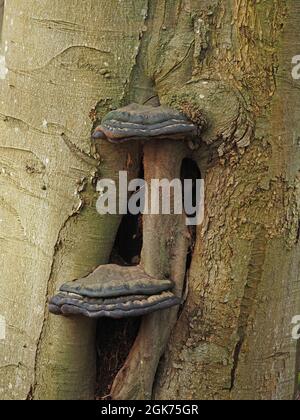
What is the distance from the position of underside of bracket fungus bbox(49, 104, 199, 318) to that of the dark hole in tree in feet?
0.72

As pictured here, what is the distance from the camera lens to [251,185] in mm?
2262

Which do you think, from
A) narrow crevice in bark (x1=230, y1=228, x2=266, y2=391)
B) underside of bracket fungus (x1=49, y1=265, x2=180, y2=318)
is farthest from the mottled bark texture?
underside of bracket fungus (x1=49, y1=265, x2=180, y2=318)

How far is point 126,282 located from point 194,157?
47 cm

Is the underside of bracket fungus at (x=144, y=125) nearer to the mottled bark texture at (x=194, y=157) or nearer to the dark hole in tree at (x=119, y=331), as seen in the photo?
the mottled bark texture at (x=194, y=157)

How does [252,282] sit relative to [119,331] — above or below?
above

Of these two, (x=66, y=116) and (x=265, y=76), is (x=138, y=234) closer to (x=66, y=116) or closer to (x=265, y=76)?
(x=66, y=116)

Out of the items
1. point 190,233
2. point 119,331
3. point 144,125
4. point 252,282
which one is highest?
point 144,125

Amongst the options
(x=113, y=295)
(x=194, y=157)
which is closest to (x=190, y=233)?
(x=194, y=157)

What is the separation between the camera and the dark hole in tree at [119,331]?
7.89ft

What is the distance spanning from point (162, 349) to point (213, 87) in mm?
846

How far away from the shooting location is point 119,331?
2416 millimetres

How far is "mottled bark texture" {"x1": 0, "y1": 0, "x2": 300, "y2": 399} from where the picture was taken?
225cm

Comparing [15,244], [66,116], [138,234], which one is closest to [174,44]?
[66,116]

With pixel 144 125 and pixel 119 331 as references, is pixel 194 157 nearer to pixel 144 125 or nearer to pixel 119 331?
pixel 144 125
